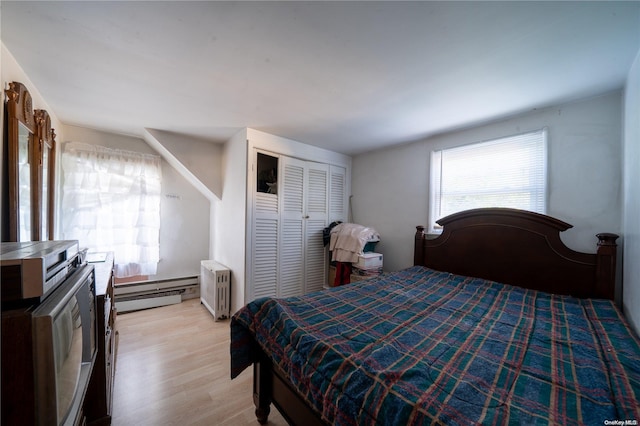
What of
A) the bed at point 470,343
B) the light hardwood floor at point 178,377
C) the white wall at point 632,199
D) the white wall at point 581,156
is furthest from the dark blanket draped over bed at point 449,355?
the white wall at point 581,156

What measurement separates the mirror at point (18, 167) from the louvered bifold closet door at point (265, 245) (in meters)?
1.64

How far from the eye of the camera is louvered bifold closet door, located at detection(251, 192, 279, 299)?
2664 millimetres

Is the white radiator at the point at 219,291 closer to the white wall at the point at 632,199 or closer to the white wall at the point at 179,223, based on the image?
the white wall at the point at 179,223

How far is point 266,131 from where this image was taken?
2.67m

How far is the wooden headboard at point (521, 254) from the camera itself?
1694 millimetres

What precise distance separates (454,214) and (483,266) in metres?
0.56

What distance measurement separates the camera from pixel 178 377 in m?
1.80

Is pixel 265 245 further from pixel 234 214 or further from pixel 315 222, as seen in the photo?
pixel 315 222

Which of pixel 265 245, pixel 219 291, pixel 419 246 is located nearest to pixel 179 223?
pixel 219 291

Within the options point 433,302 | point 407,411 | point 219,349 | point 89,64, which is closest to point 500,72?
point 433,302

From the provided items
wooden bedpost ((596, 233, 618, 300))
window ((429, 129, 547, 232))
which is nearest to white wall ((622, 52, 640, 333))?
wooden bedpost ((596, 233, 618, 300))

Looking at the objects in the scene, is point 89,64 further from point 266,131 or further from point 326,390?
point 326,390

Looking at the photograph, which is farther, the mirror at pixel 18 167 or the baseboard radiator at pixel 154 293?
the baseboard radiator at pixel 154 293

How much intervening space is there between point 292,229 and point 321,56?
2.03 m
